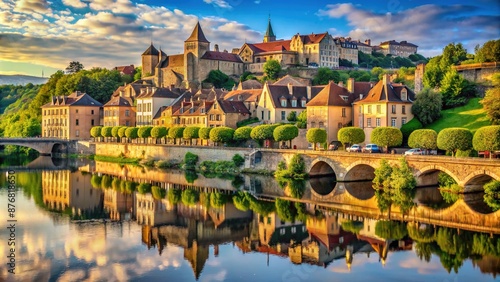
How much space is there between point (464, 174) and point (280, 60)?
3006 inches

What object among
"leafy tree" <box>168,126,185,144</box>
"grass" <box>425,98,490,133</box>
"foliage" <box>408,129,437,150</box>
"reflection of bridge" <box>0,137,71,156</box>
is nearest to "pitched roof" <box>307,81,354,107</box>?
"grass" <box>425,98,490,133</box>

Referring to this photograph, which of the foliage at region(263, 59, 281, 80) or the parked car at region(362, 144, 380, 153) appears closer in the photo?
the parked car at region(362, 144, 380, 153)

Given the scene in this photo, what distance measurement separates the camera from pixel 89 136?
296 feet

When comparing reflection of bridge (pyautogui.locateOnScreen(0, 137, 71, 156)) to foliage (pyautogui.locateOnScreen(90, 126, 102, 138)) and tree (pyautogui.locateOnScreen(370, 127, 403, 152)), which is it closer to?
foliage (pyautogui.locateOnScreen(90, 126, 102, 138))

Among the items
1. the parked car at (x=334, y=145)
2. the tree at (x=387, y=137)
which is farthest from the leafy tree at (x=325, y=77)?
the tree at (x=387, y=137)

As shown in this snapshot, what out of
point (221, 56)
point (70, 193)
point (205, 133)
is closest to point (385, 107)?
point (205, 133)

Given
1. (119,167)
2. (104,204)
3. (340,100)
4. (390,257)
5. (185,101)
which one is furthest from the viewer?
(185,101)

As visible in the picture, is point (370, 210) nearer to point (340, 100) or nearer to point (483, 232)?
point (483, 232)

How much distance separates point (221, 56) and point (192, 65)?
713 cm

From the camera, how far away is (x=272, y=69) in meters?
103

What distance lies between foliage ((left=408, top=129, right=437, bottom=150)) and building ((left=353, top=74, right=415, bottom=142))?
7.07 m

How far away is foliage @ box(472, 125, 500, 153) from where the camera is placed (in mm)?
39969

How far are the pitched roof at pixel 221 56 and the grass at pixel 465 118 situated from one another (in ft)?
184

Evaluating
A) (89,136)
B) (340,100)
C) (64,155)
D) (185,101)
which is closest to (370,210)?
(340,100)
